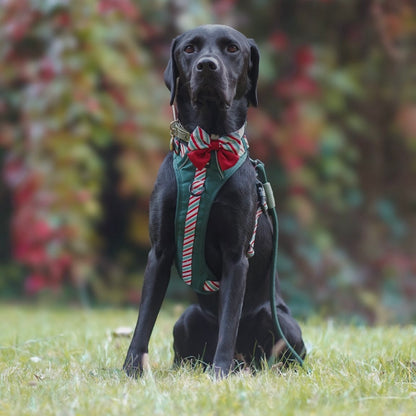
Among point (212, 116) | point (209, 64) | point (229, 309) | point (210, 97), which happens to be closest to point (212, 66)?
point (209, 64)

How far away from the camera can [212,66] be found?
2689mm

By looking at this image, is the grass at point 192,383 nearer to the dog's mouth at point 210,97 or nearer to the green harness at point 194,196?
the green harness at point 194,196

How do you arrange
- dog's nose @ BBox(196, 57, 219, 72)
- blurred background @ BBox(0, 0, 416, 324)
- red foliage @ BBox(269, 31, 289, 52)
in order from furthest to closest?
red foliage @ BBox(269, 31, 289, 52), blurred background @ BBox(0, 0, 416, 324), dog's nose @ BBox(196, 57, 219, 72)

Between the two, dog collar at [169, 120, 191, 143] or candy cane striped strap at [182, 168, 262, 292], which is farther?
dog collar at [169, 120, 191, 143]

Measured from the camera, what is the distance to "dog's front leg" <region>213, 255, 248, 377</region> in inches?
109

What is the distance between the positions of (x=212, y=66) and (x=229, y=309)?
0.95m

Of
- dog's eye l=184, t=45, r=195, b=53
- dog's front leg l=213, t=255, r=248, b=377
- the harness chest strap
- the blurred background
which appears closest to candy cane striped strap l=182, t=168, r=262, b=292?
the harness chest strap

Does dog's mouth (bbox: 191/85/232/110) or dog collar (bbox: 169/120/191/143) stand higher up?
dog's mouth (bbox: 191/85/232/110)

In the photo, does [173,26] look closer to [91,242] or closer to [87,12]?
[87,12]

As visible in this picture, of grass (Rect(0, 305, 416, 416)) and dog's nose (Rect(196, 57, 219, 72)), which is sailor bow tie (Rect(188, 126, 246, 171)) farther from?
grass (Rect(0, 305, 416, 416))

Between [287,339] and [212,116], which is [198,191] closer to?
[212,116]

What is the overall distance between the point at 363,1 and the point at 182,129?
19.4 ft

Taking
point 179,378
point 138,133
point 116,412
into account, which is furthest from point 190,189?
point 138,133

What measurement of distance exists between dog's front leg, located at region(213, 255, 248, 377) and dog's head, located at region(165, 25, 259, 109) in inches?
25.6
